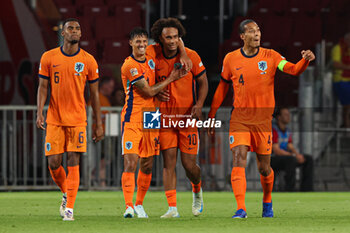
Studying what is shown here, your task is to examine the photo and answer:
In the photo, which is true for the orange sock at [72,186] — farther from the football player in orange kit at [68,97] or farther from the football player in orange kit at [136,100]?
the football player in orange kit at [136,100]

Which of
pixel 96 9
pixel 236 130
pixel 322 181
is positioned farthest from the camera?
pixel 96 9

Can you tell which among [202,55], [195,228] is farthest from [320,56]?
[195,228]

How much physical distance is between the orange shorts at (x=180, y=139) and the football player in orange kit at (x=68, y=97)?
67 centimetres

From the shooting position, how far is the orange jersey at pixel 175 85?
8930 millimetres

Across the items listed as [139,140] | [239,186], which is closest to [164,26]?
[139,140]

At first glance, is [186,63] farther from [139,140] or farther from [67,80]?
[67,80]

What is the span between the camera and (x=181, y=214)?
966 centimetres

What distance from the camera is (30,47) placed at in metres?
16.9

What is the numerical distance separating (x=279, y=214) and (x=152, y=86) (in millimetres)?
2103

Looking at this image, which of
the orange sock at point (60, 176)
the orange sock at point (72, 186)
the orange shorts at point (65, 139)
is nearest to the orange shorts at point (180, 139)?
the orange shorts at point (65, 139)

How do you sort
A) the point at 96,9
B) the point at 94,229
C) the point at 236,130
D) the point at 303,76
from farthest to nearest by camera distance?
the point at 96,9
the point at 303,76
the point at 236,130
the point at 94,229

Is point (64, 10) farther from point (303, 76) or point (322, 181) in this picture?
point (322, 181)

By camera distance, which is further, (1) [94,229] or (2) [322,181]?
(2) [322,181]

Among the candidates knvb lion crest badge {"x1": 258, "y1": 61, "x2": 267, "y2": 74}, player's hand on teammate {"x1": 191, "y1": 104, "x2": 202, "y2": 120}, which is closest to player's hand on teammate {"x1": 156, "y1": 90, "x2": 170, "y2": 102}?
player's hand on teammate {"x1": 191, "y1": 104, "x2": 202, "y2": 120}
